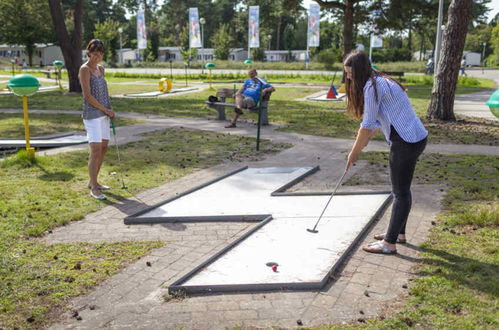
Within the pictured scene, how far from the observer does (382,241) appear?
4.48 meters

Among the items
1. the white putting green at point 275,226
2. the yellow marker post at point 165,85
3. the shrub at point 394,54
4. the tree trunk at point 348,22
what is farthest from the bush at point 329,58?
the white putting green at point 275,226

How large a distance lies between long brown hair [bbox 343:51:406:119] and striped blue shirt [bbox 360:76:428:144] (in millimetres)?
47

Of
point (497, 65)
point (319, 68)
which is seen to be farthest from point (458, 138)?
point (497, 65)

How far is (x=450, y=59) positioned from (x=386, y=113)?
31.3 feet

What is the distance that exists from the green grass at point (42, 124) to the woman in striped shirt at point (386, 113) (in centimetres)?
886

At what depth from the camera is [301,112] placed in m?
15.4

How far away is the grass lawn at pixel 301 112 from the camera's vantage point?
11.3m

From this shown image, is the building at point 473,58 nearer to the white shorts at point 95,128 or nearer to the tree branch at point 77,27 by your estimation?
the tree branch at point 77,27

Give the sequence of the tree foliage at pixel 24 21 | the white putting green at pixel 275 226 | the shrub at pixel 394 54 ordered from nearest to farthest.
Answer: the white putting green at pixel 275 226, the shrub at pixel 394 54, the tree foliage at pixel 24 21

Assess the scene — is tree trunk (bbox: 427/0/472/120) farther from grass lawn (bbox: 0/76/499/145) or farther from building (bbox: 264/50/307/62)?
building (bbox: 264/50/307/62)

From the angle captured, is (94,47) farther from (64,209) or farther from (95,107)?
(64,209)

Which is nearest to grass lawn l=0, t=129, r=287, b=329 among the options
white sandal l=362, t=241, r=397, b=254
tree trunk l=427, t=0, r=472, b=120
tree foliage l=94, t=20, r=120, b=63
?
white sandal l=362, t=241, r=397, b=254

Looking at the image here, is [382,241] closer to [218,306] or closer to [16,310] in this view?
[218,306]

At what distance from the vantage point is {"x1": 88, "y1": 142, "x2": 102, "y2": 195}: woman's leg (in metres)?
6.28
